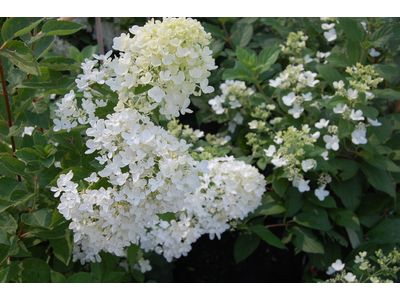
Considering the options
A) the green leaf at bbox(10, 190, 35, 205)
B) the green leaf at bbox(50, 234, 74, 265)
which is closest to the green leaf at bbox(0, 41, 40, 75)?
the green leaf at bbox(10, 190, 35, 205)

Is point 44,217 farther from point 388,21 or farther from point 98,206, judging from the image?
point 388,21

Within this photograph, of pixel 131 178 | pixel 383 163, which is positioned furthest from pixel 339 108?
pixel 131 178

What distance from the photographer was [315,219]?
1.73 m

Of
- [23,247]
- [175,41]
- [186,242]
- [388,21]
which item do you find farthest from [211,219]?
[388,21]

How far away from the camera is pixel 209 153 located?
1.55 meters

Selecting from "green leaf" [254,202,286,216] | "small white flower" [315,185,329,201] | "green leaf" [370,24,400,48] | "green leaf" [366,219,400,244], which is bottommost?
"green leaf" [366,219,400,244]

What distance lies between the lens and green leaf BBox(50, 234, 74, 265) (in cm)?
125

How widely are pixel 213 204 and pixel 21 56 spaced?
2.88 ft

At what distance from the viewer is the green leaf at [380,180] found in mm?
1693

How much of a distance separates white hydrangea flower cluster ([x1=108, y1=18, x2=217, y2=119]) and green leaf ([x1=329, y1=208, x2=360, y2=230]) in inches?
44.8

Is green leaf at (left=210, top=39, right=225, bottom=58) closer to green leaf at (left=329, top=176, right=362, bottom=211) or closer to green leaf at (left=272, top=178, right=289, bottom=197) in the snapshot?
green leaf at (left=272, top=178, right=289, bottom=197)

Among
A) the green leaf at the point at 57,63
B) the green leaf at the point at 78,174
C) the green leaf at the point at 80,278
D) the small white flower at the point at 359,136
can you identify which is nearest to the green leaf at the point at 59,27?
the green leaf at the point at 57,63

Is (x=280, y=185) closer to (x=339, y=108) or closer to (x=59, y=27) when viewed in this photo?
(x=339, y=108)

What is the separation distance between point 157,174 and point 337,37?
1742mm
